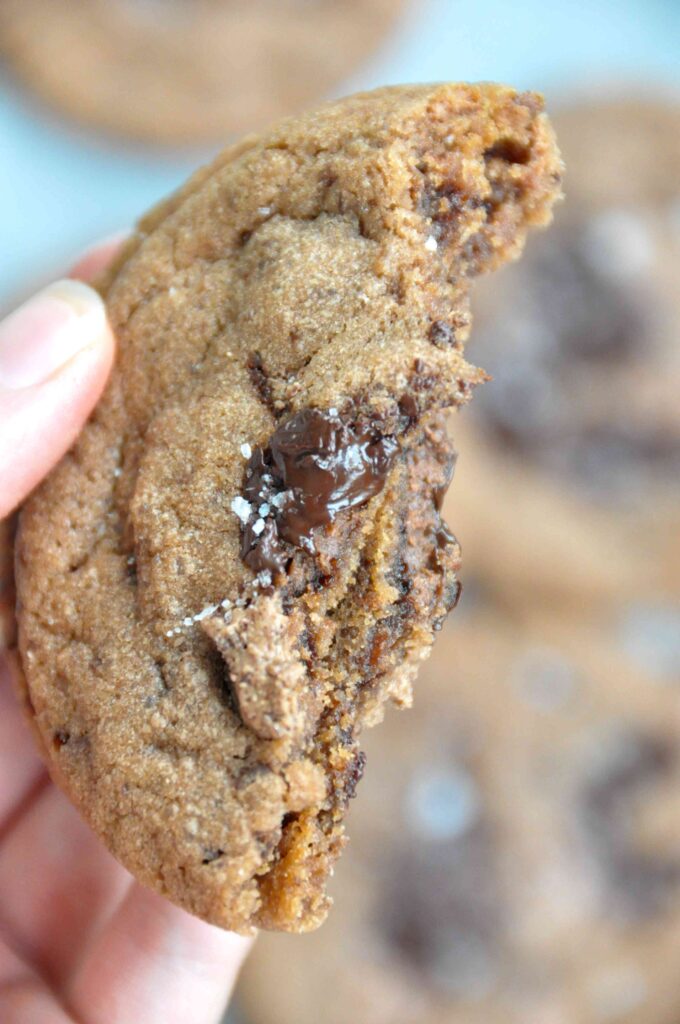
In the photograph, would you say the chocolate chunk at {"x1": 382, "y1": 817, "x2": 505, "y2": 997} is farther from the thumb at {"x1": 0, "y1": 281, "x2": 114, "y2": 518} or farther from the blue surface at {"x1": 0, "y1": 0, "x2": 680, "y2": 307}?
the blue surface at {"x1": 0, "y1": 0, "x2": 680, "y2": 307}

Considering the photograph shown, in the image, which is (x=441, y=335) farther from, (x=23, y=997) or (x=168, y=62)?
(x=168, y=62)

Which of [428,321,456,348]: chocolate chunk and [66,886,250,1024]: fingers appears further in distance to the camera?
[66,886,250,1024]: fingers

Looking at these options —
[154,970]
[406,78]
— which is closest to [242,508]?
[154,970]

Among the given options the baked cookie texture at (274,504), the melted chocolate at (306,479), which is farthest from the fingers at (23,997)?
the melted chocolate at (306,479)

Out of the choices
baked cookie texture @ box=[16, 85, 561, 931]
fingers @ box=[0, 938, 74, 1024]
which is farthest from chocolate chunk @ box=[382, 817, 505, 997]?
baked cookie texture @ box=[16, 85, 561, 931]

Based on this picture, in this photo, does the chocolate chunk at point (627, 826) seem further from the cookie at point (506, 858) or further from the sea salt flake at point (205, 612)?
the sea salt flake at point (205, 612)

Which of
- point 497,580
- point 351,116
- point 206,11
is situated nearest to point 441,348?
point 351,116

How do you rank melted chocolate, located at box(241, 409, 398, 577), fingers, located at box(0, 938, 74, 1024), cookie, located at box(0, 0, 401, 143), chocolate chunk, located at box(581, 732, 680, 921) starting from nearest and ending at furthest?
melted chocolate, located at box(241, 409, 398, 577)
fingers, located at box(0, 938, 74, 1024)
chocolate chunk, located at box(581, 732, 680, 921)
cookie, located at box(0, 0, 401, 143)
